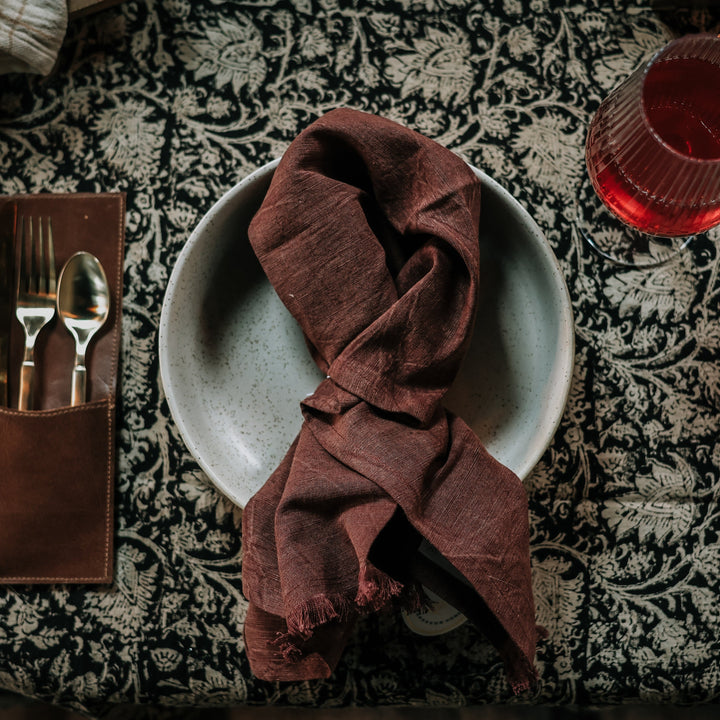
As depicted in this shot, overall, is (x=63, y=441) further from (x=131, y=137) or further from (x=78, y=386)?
(x=131, y=137)

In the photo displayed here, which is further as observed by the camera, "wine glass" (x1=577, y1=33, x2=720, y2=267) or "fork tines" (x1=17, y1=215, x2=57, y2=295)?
"fork tines" (x1=17, y1=215, x2=57, y2=295)

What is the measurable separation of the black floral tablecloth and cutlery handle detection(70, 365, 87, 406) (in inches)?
1.3

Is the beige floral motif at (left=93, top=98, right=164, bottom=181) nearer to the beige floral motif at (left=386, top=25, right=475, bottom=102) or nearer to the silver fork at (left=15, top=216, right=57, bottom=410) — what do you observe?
the silver fork at (left=15, top=216, right=57, bottom=410)

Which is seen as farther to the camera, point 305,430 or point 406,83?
point 406,83

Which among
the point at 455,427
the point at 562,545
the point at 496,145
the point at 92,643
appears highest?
A: the point at 496,145

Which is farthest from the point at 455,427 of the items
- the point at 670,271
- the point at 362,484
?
the point at 670,271

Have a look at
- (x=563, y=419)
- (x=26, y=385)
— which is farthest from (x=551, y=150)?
(x=26, y=385)

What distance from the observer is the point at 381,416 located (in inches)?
15.6

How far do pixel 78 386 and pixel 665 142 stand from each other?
453 millimetres

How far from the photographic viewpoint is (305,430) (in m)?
0.42

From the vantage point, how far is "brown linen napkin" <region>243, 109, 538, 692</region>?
383 millimetres

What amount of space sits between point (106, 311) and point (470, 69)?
358 millimetres

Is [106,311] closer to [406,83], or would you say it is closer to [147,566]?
[147,566]

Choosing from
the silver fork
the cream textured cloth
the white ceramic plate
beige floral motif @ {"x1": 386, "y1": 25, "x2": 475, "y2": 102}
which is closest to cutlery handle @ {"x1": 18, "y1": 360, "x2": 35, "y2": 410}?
the silver fork
